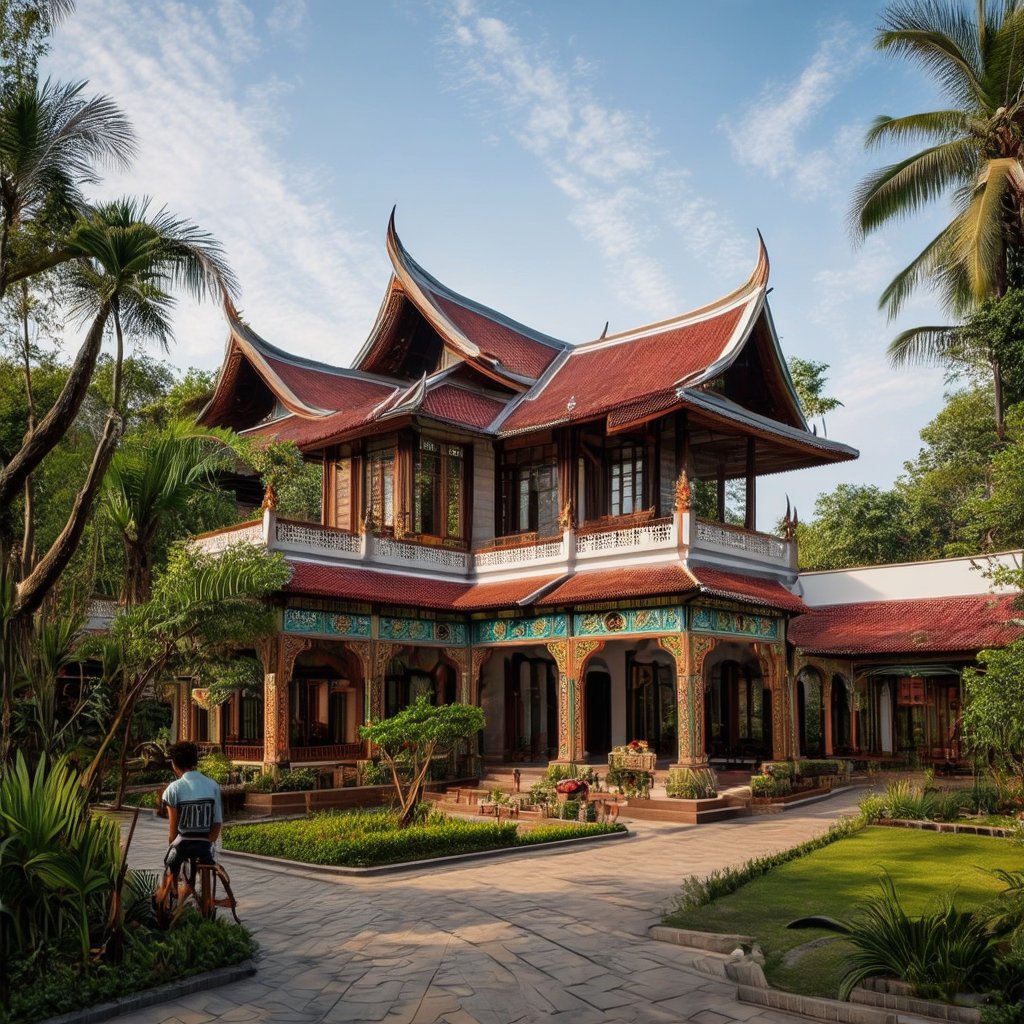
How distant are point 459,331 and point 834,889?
1745cm

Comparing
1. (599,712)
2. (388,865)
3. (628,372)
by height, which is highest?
(628,372)

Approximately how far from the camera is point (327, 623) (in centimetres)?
1920

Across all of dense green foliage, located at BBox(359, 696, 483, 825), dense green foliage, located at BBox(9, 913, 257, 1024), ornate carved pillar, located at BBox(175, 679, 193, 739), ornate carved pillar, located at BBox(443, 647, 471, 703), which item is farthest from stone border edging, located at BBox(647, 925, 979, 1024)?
ornate carved pillar, located at BBox(175, 679, 193, 739)

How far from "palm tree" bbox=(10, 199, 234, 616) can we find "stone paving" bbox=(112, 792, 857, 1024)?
345 centimetres

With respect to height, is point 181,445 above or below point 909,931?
above

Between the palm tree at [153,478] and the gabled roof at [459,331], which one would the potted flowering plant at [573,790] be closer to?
the palm tree at [153,478]

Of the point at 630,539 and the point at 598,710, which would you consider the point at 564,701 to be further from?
the point at 598,710

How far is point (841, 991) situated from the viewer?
6.59 metres

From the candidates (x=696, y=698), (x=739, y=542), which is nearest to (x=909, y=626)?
(x=739, y=542)

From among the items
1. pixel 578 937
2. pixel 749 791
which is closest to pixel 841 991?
pixel 578 937

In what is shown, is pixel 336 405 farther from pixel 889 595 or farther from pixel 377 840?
pixel 377 840

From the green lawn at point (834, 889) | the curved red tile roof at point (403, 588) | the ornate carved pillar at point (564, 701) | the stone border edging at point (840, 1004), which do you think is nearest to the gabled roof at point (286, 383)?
the curved red tile roof at point (403, 588)

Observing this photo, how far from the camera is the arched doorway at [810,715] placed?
2473cm

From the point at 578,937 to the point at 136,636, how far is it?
416cm
